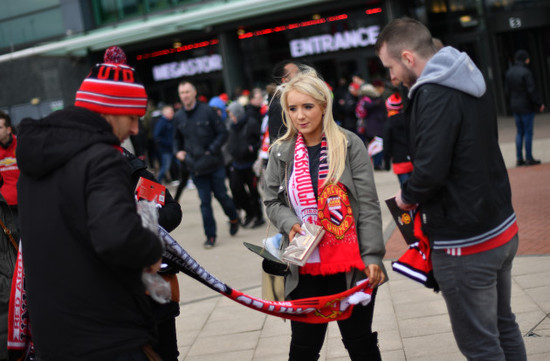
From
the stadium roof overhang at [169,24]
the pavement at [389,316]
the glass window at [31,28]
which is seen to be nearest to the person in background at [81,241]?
the pavement at [389,316]

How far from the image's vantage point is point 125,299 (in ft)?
8.41

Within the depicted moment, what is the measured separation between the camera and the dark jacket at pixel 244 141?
9.47m

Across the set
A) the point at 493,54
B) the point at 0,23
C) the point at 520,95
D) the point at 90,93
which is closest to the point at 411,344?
the point at 90,93

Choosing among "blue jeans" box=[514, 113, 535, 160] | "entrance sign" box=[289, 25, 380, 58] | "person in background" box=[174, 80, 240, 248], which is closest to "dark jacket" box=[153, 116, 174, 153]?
"entrance sign" box=[289, 25, 380, 58]

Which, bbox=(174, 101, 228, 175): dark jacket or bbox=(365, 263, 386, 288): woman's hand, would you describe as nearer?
bbox=(365, 263, 386, 288): woman's hand

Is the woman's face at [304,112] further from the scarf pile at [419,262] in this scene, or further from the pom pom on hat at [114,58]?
the pom pom on hat at [114,58]

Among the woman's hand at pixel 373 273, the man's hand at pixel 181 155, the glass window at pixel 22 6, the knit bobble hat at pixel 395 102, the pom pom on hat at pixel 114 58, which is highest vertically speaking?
the glass window at pixel 22 6

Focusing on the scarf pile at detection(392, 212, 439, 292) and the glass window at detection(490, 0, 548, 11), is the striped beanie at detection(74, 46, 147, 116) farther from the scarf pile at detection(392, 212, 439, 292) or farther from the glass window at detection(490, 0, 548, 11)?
the glass window at detection(490, 0, 548, 11)

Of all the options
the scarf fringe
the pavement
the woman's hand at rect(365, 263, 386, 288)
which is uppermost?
the scarf fringe

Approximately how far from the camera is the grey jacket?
3600 mm

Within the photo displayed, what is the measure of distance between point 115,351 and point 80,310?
197 mm

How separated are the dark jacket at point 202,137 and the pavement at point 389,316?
1.16 meters

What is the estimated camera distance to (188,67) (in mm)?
21609

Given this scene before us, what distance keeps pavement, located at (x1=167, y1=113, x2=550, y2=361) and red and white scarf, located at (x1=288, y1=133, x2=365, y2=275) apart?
0.49 m
